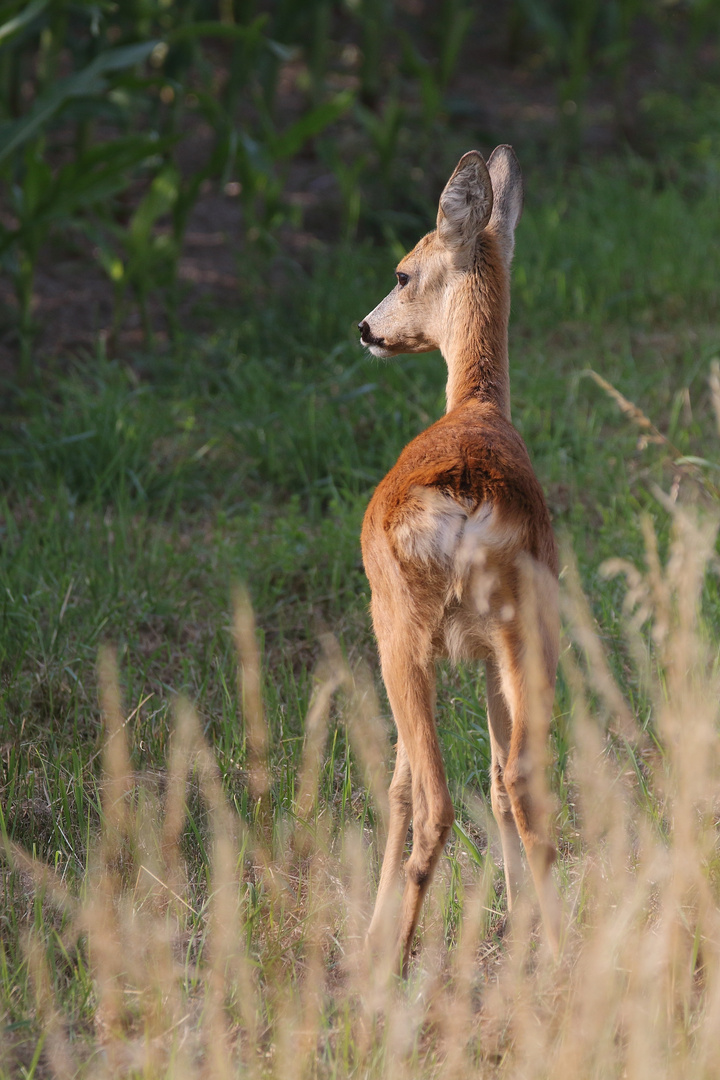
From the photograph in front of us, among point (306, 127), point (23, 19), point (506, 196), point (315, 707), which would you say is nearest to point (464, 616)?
point (315, 707)

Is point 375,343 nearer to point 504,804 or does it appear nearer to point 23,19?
point 504,804

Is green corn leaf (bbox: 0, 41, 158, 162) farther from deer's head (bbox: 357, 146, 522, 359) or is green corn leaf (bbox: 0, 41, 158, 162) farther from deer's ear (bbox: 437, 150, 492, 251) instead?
deer's ear (bbox: 437, 150, 492, 251)

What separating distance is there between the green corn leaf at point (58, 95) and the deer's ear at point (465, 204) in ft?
9.29

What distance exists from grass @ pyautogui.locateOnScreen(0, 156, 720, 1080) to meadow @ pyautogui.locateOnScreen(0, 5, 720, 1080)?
1 centimetres

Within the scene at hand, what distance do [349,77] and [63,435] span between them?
5.95 m

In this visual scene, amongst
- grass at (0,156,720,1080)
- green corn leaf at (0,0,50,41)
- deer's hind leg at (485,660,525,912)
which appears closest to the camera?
grass at (0,156,720,1080)

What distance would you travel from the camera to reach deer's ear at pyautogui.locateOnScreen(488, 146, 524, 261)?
3094 mm

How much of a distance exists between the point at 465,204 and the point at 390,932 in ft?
5.96

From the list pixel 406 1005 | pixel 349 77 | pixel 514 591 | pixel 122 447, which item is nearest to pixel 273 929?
pixel 406 1005

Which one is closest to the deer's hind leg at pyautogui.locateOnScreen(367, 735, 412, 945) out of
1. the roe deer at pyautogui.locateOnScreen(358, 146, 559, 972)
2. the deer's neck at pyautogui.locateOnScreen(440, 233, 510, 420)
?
the roe deer at pyautogui.locateOnScreen(358, 146, 559, 972)

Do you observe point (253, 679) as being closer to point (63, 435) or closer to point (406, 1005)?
point (406, 1005)

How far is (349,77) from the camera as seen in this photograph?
955 centimetres

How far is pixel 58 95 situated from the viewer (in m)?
5.08

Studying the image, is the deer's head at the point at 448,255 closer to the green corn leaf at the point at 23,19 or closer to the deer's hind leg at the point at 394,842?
the deer's hind leg at the point at 394,842
